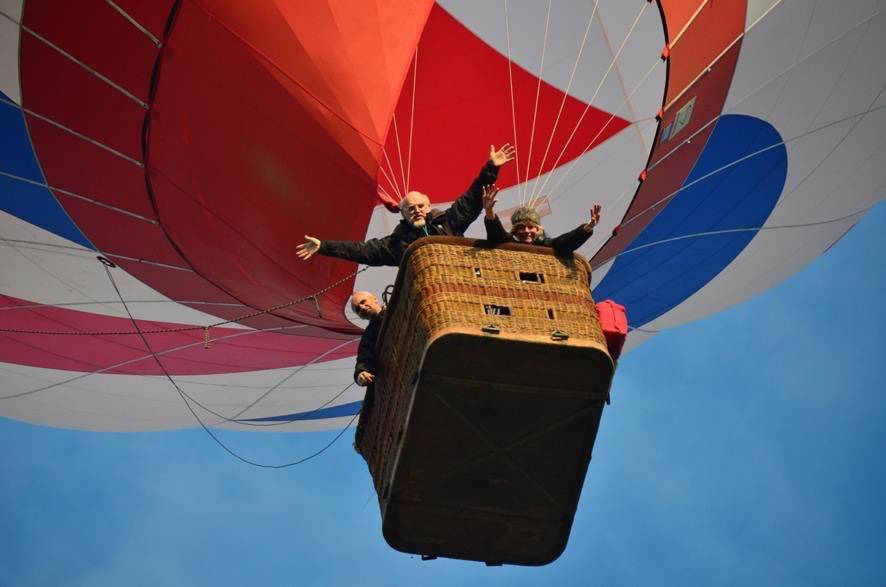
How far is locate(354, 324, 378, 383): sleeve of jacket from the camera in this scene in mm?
5035

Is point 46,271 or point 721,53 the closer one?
point 721,53

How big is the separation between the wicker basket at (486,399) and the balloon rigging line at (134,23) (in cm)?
167

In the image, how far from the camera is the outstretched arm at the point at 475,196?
A: 488 centimetres

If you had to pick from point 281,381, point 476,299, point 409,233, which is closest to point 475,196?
point 409,233

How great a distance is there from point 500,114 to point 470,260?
228 centimetres

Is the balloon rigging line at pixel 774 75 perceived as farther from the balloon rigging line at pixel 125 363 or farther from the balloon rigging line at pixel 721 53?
the balloon rigging line at pixel 125 363

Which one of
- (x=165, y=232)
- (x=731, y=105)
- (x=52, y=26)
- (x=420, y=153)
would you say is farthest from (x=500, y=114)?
(x=52, y=26)

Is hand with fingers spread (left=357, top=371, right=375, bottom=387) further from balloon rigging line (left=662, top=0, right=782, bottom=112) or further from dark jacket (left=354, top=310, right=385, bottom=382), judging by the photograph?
balloon rigging line (left=662, top=0, right=782, bottom=112)

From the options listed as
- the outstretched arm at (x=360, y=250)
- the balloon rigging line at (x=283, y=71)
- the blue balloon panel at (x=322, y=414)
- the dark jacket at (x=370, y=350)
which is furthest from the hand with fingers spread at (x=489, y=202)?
the blue balloon panel at (x=322, y=414)

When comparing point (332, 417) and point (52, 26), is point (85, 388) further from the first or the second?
point (52, 26)

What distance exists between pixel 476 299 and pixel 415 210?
65 cm

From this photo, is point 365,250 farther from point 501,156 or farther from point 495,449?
point 495,449

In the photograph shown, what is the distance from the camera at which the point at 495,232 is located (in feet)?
15.1

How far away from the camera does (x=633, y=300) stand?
7688 mm
